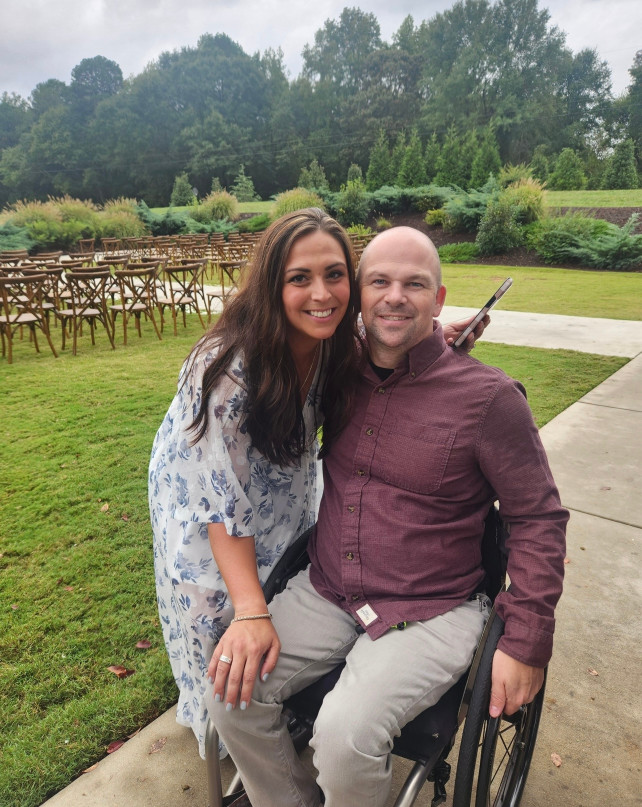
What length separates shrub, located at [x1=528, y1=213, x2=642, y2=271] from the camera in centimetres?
1359

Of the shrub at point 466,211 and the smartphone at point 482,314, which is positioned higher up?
the shrub at point 466,211

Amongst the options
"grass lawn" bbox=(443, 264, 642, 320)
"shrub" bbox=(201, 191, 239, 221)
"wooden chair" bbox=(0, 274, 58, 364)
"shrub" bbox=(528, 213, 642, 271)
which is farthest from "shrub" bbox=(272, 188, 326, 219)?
"wooden chair" bbox=(0, 274, 58, 364)

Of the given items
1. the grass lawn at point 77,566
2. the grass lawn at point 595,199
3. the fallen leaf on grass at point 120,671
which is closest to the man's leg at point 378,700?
the grass lawn at point 77,566

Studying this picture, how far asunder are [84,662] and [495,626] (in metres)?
1.61

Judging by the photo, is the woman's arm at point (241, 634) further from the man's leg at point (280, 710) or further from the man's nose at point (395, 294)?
the man's nose at point (395, 294)

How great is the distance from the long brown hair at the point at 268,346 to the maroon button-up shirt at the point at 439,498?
0.67 feet

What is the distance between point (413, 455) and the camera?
4.54 ft

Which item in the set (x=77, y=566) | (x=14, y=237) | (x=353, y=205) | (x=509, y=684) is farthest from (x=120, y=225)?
(x=509, y=684)

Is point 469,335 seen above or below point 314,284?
below

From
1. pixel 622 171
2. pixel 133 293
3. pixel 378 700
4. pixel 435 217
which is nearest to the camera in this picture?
pixel 378 700

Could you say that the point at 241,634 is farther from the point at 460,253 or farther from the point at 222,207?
the point at 222,207

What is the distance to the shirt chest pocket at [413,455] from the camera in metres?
1.37

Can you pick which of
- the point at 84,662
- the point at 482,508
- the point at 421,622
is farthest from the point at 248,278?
the point at 84,662

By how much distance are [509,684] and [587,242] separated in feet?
49.7
